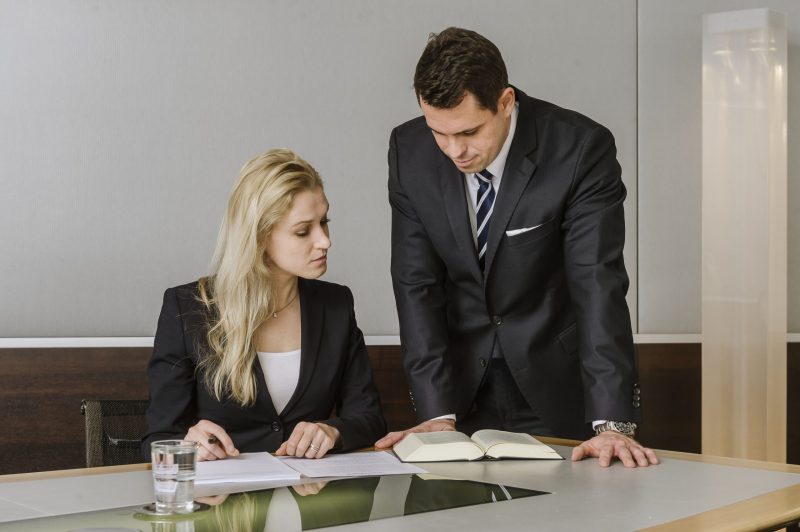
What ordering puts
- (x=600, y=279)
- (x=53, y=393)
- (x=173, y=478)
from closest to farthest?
1. (x=173, y=478)
2. (x=600, y=279)
3. (x=53, y=393)

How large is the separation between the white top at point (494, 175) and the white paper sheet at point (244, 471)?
0.82 metres

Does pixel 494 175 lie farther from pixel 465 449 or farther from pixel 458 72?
pixel 465 449

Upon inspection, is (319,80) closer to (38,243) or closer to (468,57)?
(38,243)

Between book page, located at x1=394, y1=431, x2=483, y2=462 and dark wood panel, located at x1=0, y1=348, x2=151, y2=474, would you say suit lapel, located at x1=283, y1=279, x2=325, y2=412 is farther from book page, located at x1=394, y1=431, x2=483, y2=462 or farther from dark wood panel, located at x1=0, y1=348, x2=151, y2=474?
dark wood panel, located at x1=0, y1=348, x2=151, y2=474

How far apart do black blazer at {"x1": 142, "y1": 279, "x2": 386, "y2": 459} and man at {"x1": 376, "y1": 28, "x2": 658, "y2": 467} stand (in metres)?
0.17

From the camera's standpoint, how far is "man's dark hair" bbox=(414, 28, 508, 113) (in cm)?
215

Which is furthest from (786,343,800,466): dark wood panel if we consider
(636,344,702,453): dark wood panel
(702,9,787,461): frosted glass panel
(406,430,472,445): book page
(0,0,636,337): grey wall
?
(406,430,472,445): book page

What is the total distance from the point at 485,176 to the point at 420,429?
2.06 feet

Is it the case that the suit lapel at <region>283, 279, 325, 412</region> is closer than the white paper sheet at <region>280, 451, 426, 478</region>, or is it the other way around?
the white paper sheet at <region>280, 451, 426, 478</region>

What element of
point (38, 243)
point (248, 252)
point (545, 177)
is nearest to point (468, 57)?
point (545, 177)

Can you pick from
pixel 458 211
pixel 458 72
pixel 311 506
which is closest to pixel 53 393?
pixel 458 211

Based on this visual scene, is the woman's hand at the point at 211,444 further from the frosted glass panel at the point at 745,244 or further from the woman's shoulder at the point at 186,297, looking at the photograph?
the frosted glass panel at the point at 745,244

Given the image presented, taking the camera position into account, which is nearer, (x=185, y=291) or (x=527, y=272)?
(x=527, y=272)

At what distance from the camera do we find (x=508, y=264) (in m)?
2.38
